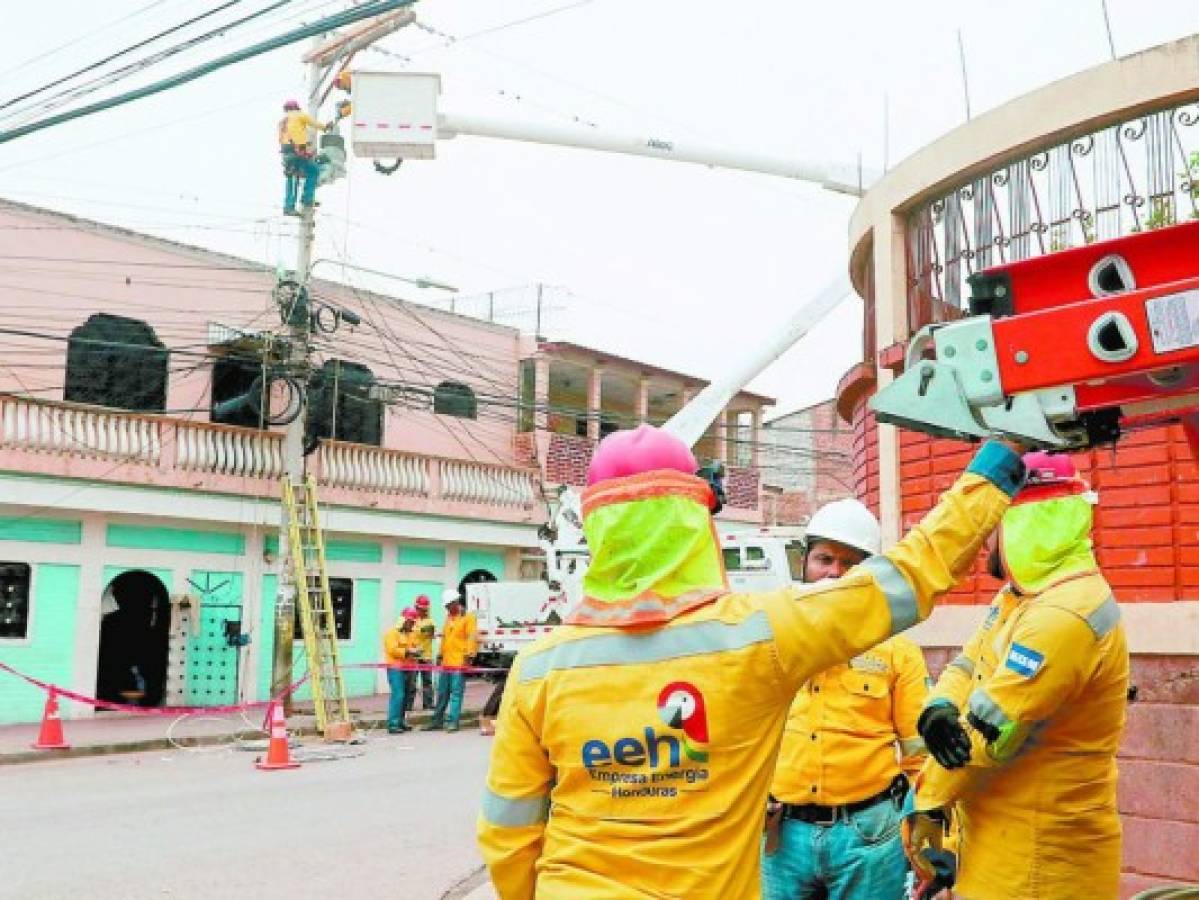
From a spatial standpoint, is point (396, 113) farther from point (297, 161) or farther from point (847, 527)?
point (847, 527)

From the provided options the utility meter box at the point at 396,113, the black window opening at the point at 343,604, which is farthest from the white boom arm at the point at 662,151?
the black window opening at the point at 343,604

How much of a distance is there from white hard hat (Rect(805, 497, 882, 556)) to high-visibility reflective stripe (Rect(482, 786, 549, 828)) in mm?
1653

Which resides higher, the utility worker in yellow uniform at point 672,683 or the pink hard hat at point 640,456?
the pink hard hat at point 640,456

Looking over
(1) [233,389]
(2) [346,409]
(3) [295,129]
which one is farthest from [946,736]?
(2) [346,409]

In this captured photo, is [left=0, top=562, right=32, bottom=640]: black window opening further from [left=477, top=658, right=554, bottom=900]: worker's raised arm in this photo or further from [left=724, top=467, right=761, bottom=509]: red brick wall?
[left=724, top=467, right=761, bottom=509]: red brick wall

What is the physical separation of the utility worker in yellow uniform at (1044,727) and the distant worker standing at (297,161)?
13.8 metres

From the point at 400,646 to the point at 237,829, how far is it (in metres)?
7.03

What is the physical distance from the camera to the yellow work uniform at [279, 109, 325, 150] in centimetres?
1584

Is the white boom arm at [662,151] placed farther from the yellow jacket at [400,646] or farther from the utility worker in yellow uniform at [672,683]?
the utility worker in yellow uniform at [672,683]

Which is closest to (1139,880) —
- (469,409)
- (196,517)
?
(196,517)

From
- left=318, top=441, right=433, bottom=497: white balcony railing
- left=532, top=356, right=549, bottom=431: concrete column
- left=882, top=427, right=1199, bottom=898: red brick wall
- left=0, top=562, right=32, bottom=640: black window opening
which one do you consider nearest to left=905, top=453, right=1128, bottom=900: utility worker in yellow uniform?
left=882, top=427, right=1199, bottom=898: red brick wall

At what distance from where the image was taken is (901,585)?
7.55 feet

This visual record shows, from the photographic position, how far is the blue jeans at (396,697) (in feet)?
49.2

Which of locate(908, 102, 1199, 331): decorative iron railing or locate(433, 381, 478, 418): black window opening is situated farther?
locate(433, 381, 478, 418): black window opening
